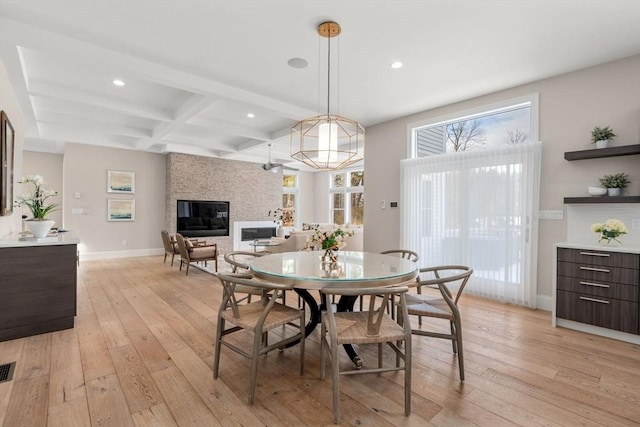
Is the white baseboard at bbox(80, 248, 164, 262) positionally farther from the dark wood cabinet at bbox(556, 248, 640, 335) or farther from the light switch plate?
the dark wood cabinet at bbox(556, 248, 640, 335)

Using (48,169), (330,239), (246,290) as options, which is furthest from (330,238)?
(48,169)

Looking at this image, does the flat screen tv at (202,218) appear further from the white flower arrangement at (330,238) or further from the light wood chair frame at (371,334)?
the light wood chair frame at (371,334)

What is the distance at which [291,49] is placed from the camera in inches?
120

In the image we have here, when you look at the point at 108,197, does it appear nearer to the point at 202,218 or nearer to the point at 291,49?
the point at 202,218

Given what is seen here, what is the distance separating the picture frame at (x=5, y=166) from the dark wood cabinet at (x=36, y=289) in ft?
2.01

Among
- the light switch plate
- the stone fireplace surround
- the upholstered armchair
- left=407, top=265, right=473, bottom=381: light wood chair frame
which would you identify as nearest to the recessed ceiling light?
left=407, top=265, right=473, bottom=381: light wood chair frame

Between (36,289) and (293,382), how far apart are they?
102 inches

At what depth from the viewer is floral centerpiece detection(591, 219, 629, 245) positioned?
9.53 ft

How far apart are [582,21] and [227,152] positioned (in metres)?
7.35

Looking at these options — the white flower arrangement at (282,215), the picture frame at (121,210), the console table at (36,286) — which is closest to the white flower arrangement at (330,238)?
the console table at (36,286)

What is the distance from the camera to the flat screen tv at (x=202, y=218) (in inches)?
314

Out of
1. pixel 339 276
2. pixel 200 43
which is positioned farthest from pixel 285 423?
pixel 200 43

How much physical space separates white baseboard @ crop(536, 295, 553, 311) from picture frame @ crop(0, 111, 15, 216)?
232 inches

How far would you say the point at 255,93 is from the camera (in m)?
4.18
